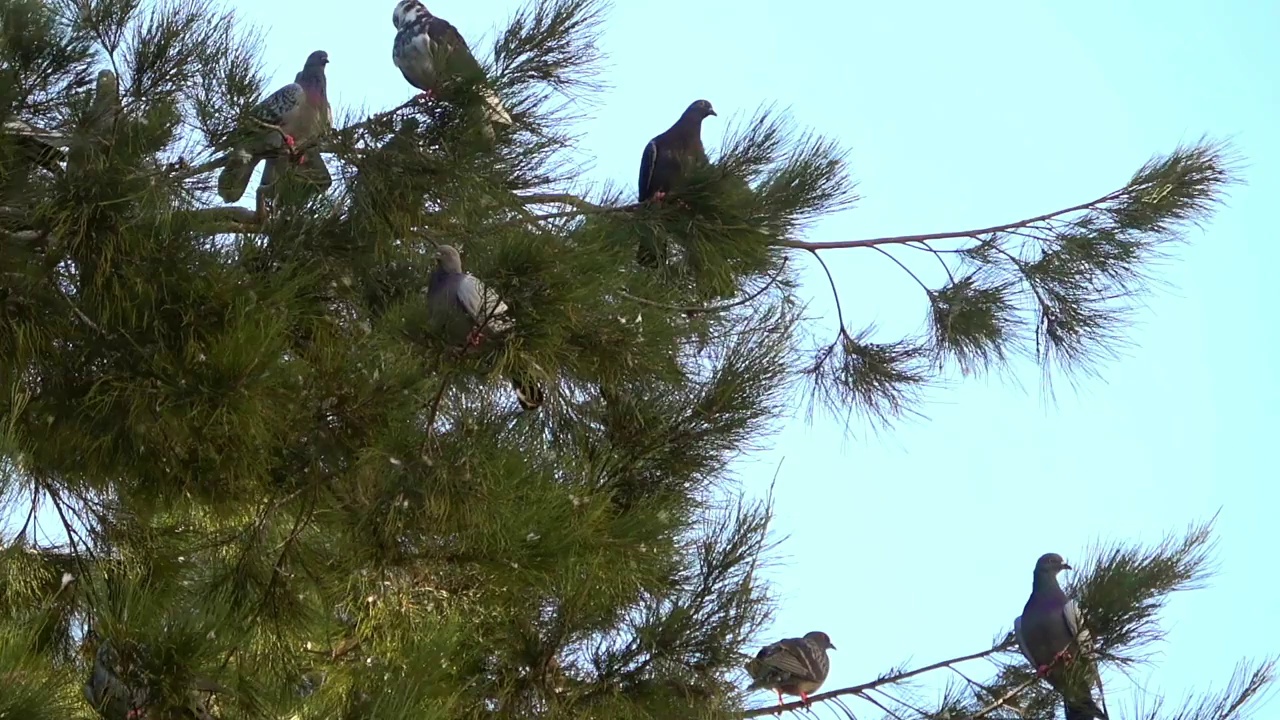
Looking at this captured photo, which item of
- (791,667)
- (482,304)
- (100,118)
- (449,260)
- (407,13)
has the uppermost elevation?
(407,13)

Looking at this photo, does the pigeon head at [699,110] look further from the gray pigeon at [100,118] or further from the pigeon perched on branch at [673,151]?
the gray pigeon at [100,118]

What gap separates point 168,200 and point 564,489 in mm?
1078

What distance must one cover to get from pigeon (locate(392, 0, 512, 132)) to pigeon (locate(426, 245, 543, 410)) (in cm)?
61

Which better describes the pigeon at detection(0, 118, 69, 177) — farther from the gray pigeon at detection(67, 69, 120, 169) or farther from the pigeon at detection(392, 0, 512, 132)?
the pigeon at detection(392, 0, 512, 132)

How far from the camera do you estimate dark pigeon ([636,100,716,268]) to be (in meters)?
4.16

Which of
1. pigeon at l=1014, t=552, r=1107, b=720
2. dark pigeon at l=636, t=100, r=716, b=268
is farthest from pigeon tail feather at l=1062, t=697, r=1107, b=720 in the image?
dark pigeon at l=636, t=100, r=716, b=268

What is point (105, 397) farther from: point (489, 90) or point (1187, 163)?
point (1187, 163)

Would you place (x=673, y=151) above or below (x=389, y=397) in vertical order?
above

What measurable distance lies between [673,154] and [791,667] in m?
1.46

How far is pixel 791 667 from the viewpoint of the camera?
4.47 m

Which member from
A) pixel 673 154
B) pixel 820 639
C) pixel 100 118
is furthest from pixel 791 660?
pixel 100 118

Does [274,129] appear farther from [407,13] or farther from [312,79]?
[407,13]

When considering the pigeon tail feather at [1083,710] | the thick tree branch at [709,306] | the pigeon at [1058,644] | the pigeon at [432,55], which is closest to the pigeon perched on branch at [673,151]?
the thick tree branch at [709,306]

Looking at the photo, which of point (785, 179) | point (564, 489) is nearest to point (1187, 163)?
point (785, 179)
